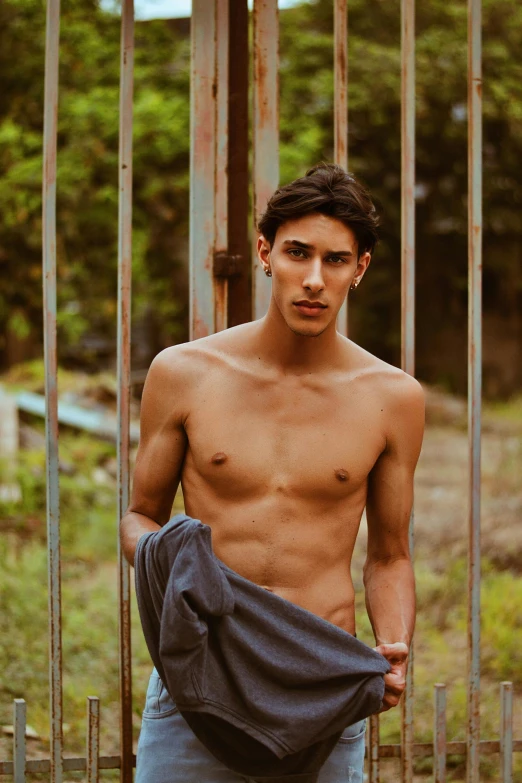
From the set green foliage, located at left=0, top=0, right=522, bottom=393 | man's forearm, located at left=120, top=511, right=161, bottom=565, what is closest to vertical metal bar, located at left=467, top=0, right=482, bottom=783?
man's forearm, located at left=120, top=511, right=161, bottom=565

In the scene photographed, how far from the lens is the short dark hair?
188 centimetres

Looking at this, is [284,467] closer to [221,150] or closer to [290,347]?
[290,347]

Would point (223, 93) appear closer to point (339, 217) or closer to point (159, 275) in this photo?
point (339, 217)

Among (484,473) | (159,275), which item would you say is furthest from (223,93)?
(159,275)

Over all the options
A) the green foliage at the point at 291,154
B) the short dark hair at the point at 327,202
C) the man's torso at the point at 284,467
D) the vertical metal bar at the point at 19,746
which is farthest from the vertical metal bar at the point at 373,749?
the green foliage at the point at 291,154

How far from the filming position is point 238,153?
234 cm

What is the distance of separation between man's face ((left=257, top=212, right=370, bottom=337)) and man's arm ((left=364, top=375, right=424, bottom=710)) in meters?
0.27

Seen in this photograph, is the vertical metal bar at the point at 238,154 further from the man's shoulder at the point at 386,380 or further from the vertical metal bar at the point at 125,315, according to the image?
the man's shoulder at the point at 386,380

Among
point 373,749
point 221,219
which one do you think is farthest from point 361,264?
point 373,749

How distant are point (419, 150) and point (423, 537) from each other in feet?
25.8

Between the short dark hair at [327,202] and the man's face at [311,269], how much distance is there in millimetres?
16

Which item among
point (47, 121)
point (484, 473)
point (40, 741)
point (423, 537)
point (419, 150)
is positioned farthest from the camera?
point (419, 150)

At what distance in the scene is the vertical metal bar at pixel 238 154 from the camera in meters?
2.33

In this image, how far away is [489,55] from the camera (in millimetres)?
11422
